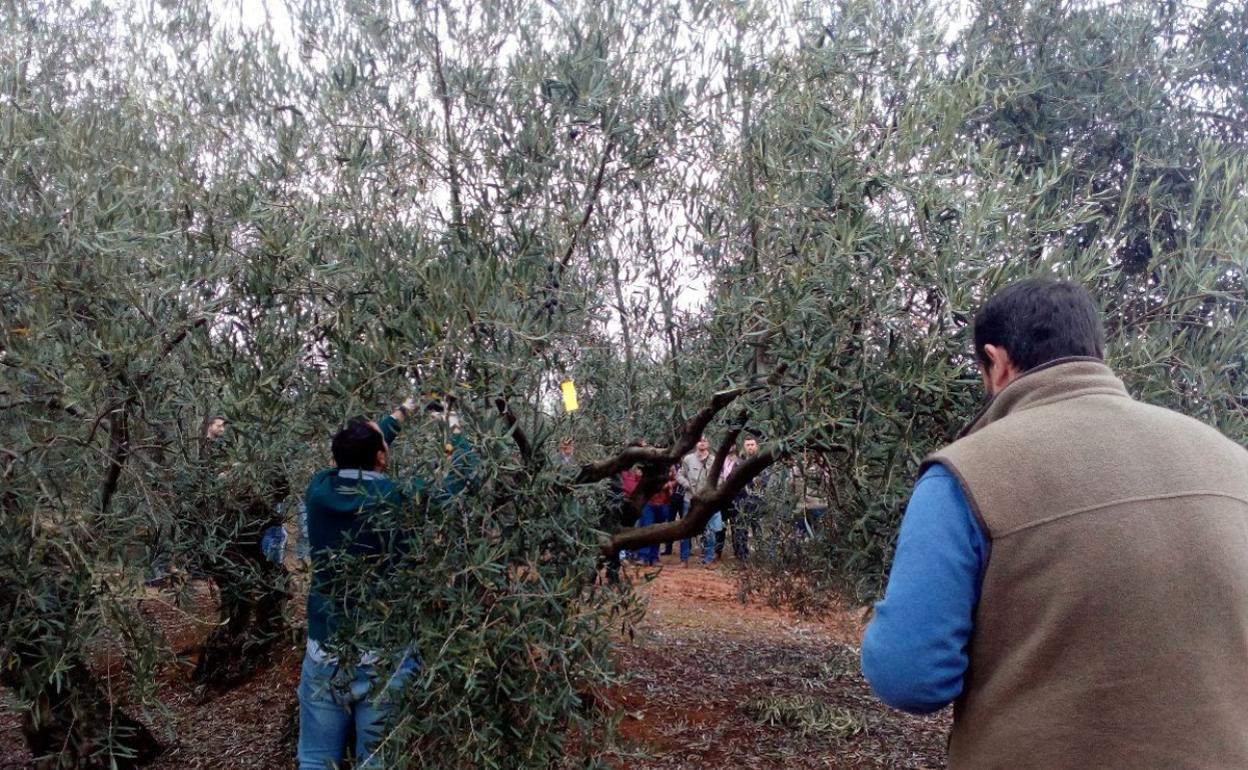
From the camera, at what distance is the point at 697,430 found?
437 centimetres

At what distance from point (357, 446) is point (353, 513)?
0.30m

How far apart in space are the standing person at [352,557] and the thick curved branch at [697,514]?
114 centimetres

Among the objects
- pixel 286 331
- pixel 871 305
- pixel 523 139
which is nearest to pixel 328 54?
pixel 523 139

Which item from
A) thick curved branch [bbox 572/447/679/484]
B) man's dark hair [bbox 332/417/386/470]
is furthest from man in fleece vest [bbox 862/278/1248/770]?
thick curved branch [bbox 572/447/679/484]

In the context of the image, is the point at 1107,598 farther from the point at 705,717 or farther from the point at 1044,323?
the point at 705,717

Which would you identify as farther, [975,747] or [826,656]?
[826,656]

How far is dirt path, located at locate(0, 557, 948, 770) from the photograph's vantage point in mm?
6047

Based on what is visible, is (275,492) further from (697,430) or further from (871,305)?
(871,305)

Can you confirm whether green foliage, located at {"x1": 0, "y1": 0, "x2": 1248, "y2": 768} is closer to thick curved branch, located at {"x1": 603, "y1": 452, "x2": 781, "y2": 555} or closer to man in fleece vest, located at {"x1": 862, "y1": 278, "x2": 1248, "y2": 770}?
thick curved branch, located at {"x1": 603, "y1": 452, "x2": 781, "y2": 555}

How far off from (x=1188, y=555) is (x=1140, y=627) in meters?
0.16

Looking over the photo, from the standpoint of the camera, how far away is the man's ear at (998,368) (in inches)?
84.1

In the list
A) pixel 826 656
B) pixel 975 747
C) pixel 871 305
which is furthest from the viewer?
pixel 826 656

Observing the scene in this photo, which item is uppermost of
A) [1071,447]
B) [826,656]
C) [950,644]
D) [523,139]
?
[523,139]

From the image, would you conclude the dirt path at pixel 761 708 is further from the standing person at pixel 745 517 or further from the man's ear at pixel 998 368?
the man's ear at pixel 998 368
